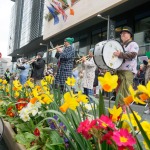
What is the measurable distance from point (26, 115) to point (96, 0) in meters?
16.6

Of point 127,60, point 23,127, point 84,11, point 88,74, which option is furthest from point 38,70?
point 84,11

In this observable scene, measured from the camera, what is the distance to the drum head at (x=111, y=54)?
158 inches

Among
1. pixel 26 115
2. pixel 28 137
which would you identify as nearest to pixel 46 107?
pixel 26 115

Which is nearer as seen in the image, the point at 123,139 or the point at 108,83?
the point at 123,139

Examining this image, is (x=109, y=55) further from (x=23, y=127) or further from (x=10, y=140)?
(x=10, y=140)

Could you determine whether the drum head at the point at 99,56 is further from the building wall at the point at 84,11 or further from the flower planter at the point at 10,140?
the building wall at the point at 84,11

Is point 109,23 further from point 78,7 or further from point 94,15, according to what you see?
point 78,7

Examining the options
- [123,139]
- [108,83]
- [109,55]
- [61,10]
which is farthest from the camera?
[61,10]

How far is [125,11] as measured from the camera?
17172 millimetres

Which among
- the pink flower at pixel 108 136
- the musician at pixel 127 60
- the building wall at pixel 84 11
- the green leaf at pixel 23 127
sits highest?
the building wall at pixel 84 11

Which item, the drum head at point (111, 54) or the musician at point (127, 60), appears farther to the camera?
the drum head at point (111, 54)

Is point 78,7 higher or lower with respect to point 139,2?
higher

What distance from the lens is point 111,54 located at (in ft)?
13.6

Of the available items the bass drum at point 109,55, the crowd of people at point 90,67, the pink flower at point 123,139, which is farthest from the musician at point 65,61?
the pink flower at point 123,139
